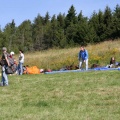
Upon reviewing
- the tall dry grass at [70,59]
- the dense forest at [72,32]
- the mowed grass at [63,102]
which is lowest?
the mowed grass at [63,102]

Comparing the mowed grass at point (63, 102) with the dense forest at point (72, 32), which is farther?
the dense forest at point (72, 32)

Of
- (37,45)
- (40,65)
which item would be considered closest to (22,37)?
(37,45)

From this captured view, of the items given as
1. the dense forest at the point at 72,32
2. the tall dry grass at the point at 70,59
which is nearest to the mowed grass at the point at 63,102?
the tall dry grass at the point at 70,59

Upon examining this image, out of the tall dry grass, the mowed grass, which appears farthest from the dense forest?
the mowed grass

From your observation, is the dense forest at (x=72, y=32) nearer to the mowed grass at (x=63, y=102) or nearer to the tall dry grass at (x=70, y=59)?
the tall dry grass at (x=70, y=59)

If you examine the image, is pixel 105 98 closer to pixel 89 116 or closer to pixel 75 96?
pixel 75 96

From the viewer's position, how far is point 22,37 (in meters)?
92.1

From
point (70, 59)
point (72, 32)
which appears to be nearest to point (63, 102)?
point (70, 59)

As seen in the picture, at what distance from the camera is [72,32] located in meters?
64.0

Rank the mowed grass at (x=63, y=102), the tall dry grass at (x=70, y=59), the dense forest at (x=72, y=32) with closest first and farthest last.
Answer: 1. the mowed grass at (x=63, y=102)
2. the tall dry grass at (x=70, y=59)
3. the dense forest at (x=72, y=32)

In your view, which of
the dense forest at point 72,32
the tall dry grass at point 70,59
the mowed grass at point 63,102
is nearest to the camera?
the mowed grass at point 63,102

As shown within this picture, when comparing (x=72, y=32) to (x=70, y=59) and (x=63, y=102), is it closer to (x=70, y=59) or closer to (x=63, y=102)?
(x=70, y=59)

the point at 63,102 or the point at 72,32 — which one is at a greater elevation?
the point at 72,32

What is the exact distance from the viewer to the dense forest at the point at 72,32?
2228 inches
